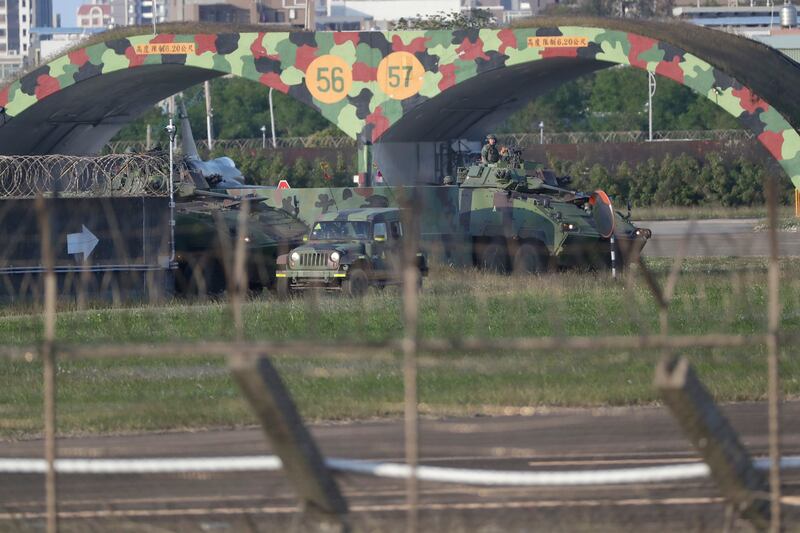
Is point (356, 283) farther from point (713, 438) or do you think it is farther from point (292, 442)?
point (713, 438)

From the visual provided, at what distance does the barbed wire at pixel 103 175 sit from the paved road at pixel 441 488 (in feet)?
36.9

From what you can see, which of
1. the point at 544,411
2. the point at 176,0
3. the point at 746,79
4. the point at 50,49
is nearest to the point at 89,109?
the point at 746,79

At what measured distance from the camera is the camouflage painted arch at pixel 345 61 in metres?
32.8

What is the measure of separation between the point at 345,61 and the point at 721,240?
994 centimetres

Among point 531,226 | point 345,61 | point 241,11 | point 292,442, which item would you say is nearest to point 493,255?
point 531,226

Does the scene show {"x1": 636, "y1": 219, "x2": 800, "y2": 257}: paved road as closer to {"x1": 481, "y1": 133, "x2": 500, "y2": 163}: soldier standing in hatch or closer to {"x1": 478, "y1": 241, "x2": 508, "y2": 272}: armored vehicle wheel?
{"x1": 478, "y1": 241, "x2": 508, "y2": 272}: armored vehicle wheel

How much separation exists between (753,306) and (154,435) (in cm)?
1041

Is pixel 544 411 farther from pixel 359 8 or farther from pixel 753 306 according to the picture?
A: pixel 359 8

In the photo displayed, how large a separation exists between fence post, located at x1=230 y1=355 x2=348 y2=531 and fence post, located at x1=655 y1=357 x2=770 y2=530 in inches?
69.9

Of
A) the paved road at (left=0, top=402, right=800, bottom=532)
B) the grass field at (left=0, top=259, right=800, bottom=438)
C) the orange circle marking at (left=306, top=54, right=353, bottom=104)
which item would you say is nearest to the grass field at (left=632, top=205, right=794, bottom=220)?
the orange circle marking at (left=306, top=54, right=353, bottom=104)

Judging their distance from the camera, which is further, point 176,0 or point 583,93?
point 176,0

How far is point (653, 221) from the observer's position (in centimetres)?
4612

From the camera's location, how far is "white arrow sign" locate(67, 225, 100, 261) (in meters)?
21.3

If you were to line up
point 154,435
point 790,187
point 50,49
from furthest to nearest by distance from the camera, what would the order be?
point 50,49, point 790,187, point 154,435
